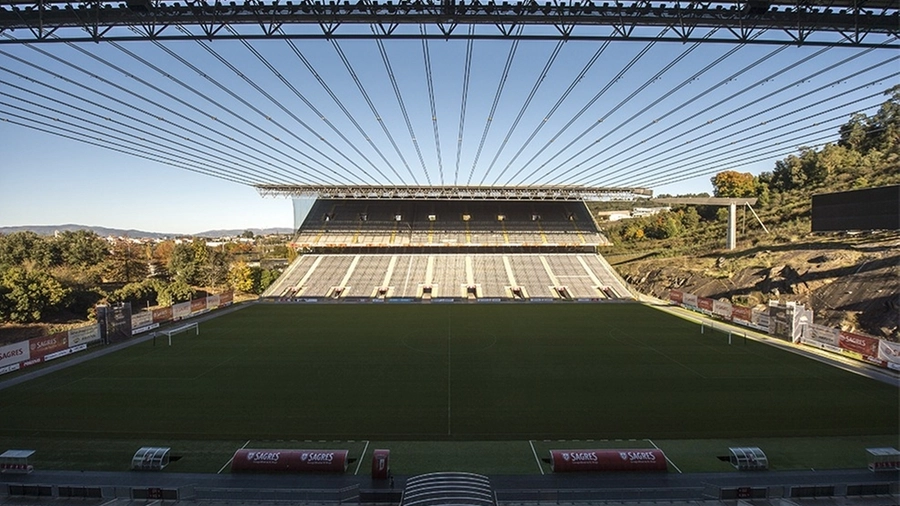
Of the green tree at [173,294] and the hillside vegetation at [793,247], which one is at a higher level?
the hillside vegetation at [793,247]

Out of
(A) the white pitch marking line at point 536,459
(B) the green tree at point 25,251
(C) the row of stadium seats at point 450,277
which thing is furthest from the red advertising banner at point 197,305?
(B) the green tree at point 25,251

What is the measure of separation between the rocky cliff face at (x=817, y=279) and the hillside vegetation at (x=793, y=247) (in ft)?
0.21

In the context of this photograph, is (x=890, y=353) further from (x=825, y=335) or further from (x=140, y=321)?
(x=140, y=321)

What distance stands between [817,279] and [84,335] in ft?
152

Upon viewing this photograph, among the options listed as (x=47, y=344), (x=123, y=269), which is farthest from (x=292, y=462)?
(x=123, y=269)

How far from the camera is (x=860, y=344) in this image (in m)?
18.4

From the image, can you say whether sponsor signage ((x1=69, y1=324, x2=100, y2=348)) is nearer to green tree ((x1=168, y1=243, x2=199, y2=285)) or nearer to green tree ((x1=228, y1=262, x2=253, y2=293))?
green tree ((x1=228, y1=262, x2=253, y2=293))

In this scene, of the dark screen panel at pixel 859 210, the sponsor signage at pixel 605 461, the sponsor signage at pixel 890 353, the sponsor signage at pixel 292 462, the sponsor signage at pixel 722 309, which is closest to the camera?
the sponsor signage at pixel 605 461

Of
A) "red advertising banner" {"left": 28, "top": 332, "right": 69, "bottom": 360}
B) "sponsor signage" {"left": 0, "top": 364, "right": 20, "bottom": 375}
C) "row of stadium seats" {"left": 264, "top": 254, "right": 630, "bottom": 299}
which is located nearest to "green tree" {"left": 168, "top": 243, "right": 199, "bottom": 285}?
"row of stadium seats" {"left": 264, "top": 254, "right": 630, "bottom": 299}

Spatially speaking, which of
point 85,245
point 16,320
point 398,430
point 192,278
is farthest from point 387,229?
point 398,430

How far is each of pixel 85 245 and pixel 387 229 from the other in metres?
36.9

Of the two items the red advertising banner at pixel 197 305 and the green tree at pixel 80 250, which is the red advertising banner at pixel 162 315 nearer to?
the red advertising banner at pixel 197 305

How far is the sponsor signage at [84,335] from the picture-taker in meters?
20.8

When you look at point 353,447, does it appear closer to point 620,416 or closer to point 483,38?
point 620,416
